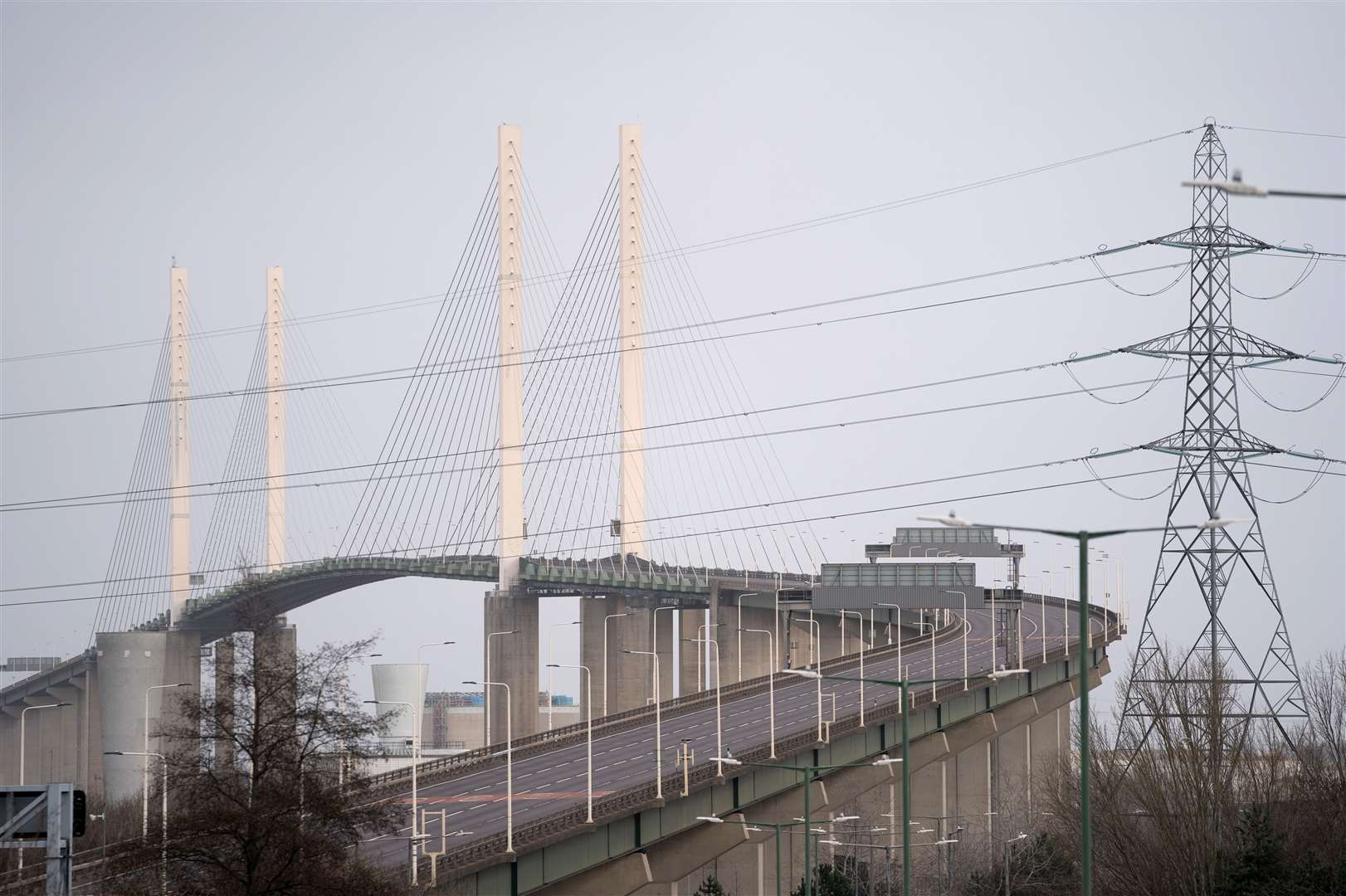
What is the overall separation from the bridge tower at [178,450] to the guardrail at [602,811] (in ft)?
244

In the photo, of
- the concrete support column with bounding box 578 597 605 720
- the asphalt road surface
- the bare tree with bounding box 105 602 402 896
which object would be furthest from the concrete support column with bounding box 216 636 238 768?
the concrete support column with bounding box 578 597 605 720

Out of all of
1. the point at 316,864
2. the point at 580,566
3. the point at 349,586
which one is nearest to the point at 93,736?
the point at 349,586

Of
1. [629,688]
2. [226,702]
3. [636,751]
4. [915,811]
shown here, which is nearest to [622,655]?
[629,688]

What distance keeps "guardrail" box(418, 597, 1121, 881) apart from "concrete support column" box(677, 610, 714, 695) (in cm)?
5513

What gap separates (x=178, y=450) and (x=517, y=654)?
3293 centimetres

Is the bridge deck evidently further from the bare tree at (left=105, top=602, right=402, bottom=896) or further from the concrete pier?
the bare tree at (left=105, top=602, right=402, bottom=896)

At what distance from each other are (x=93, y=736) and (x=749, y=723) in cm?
9061

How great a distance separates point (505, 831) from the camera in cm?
5203

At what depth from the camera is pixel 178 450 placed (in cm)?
13950

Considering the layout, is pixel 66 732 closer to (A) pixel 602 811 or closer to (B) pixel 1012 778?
(B) pixel 1012 778

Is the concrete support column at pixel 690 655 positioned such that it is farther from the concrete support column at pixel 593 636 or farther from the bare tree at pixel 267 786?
the bare tree at pixel 267 786

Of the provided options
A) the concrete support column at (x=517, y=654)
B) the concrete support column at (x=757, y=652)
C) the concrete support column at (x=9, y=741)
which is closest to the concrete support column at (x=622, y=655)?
the concrete support column at (x=517, y=654)

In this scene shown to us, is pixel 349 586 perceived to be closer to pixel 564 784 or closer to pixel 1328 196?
pixel 564 784

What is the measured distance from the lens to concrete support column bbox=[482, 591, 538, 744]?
125 m
